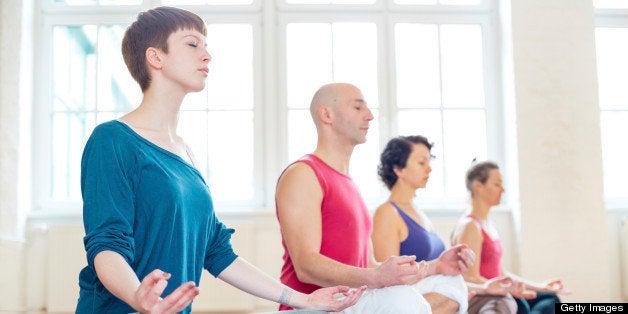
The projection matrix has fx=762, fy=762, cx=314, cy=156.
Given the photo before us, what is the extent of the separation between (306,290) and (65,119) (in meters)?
Result: 3.88

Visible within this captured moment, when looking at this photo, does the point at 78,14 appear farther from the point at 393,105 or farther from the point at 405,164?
the point at 405,164

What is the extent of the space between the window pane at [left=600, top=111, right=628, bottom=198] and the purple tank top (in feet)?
10.5

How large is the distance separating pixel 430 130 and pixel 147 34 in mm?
4239

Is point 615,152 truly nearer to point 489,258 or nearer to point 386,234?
point 489,258

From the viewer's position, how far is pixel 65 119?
5.45 meters

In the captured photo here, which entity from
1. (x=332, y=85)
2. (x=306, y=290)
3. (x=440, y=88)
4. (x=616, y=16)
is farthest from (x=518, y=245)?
(x=306, y=290)

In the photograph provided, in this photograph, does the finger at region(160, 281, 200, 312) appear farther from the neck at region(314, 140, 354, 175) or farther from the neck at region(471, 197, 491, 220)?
the neck at region(471, 197, 491, 220)

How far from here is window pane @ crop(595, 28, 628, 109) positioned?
5.70 metres

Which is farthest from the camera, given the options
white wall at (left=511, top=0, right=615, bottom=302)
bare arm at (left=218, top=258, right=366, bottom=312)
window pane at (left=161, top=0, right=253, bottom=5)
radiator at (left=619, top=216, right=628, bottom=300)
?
window pane at (left=161, top=0, right=253, bottom=5)

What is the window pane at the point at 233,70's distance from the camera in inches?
216

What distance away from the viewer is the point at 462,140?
18.2 feet

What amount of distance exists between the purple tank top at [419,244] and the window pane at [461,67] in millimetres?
2875

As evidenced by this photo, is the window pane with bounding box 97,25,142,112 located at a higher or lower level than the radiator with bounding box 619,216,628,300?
higher

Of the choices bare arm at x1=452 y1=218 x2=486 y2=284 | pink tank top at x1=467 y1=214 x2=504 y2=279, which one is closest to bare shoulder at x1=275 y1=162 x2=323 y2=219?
bare arm at x1=452 y1=218 x2=486 y2=284
